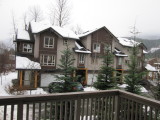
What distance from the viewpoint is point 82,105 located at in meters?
2.79

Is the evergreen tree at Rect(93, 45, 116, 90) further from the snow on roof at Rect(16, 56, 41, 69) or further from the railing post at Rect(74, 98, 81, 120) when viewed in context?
the snow on roof at Rect(16, 56, 41, 69)

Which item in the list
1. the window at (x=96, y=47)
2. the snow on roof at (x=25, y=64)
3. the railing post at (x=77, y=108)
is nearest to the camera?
the railing post at (x=77, y=108)

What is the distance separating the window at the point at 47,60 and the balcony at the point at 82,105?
636 inches

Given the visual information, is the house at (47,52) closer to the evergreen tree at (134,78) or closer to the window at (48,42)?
the window at (48,42)

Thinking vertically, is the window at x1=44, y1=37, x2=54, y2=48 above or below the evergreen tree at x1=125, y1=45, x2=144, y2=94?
above

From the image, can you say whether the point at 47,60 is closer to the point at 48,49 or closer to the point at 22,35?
the point at 48,49

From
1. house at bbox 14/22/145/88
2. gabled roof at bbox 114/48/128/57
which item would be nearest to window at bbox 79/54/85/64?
house at bbox 14/22/145/88

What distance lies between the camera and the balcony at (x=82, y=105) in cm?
223

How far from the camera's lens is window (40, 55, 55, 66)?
18.8 meters

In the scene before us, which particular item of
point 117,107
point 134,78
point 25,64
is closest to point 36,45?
point 25,64

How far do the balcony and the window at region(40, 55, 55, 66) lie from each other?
16144 millimetres

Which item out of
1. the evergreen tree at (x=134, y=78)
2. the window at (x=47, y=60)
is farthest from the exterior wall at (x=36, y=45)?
the evergreen tree at (x=134, y=78)

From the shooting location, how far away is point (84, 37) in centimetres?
2245

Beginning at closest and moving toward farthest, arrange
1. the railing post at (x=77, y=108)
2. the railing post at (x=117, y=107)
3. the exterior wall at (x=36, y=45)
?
the railing post at (x=77, y=108)
the railing post at (x=117, y=107)
the exterior wall at (x=36, y=45)
